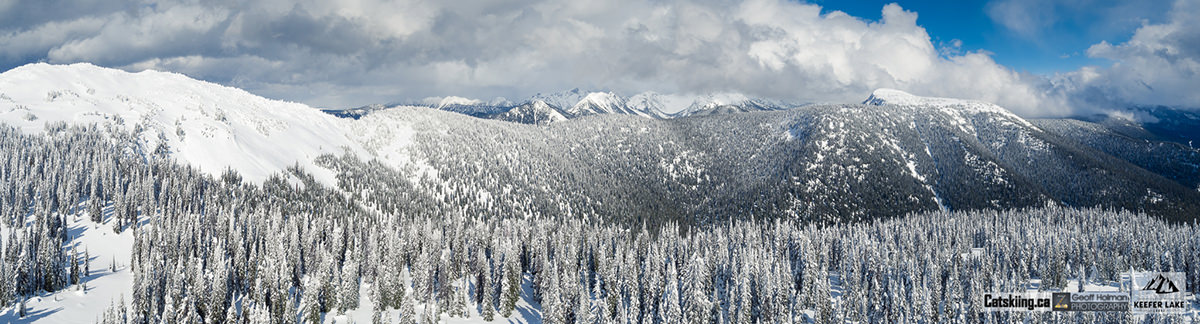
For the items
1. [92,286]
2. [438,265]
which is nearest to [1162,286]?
[438,265]

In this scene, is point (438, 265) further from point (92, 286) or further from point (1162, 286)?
point (1162, 286)

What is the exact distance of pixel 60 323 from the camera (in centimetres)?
7981

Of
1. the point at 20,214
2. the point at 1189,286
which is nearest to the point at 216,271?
the point at 20,214

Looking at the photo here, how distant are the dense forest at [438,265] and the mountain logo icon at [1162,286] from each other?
42.5 ft

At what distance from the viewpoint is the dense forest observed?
3610 inches

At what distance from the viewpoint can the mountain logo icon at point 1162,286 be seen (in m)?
110

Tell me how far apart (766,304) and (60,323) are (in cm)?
11676

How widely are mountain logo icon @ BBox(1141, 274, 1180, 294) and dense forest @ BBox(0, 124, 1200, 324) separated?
13.0 metres

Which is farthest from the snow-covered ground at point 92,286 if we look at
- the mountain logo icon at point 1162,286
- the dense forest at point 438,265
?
the mountain logo icon at point 1162,286

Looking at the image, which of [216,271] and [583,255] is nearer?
[216,271]

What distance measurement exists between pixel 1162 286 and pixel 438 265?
156704 millimetres

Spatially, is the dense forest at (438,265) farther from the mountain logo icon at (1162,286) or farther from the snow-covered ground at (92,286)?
the mountain logo icon at (1162,286)

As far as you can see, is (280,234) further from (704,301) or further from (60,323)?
(704,301)

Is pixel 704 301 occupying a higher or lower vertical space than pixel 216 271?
lower
